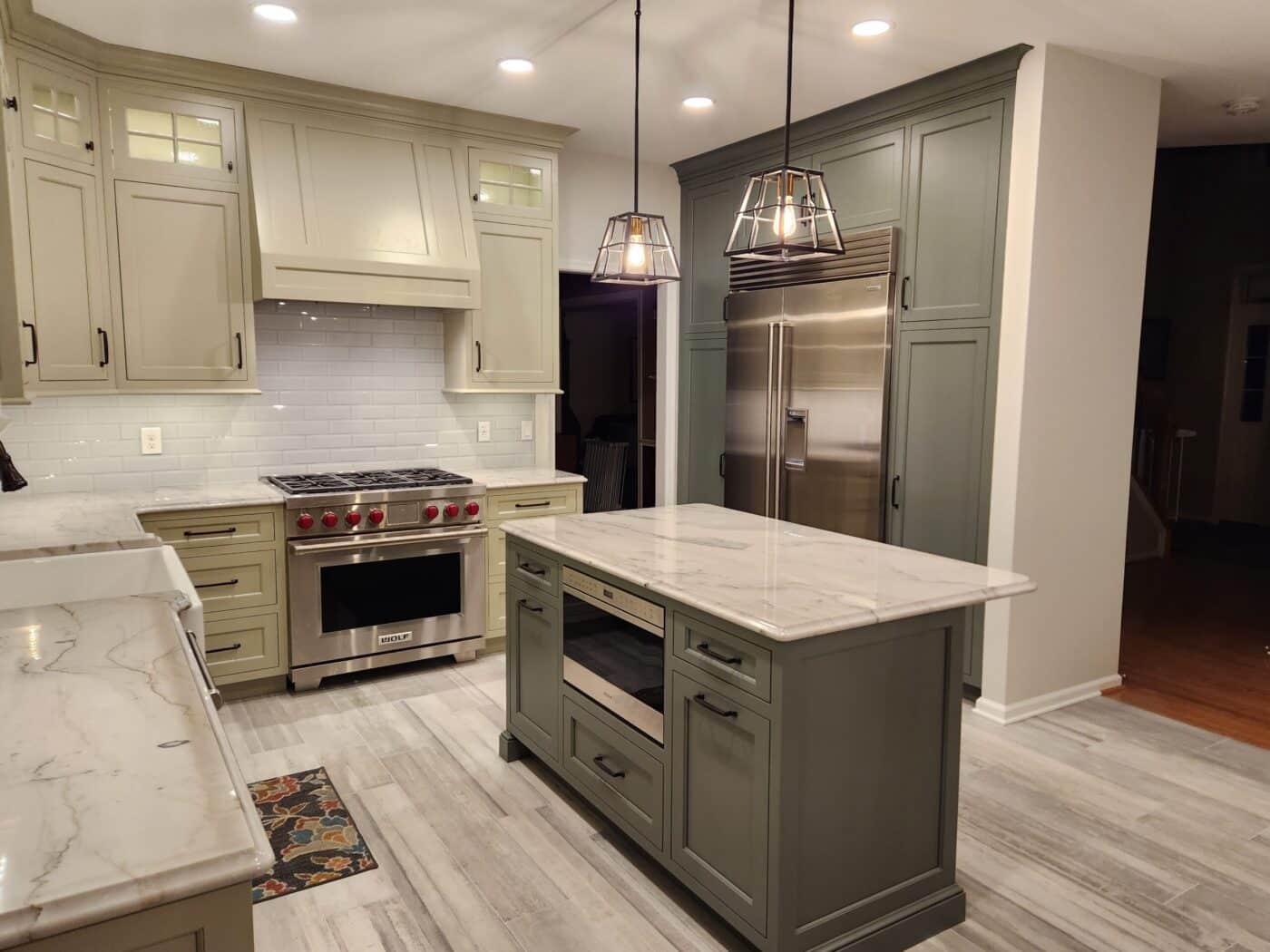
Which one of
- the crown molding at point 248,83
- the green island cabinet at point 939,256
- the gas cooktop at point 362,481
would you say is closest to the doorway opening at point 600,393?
the crown molding at point 248,83

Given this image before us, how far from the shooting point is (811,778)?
6.61ft

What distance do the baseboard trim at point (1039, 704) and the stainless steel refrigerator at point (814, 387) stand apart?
88 centimetres

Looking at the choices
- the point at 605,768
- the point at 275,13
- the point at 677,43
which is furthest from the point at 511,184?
the point at 605,768

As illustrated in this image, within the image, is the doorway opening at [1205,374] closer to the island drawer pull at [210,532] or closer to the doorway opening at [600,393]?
the doorway opening at [600,393]

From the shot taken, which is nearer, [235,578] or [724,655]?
[724,655]

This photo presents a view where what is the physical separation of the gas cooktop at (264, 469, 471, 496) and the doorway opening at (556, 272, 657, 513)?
3007mm

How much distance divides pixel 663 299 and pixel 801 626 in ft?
12.5

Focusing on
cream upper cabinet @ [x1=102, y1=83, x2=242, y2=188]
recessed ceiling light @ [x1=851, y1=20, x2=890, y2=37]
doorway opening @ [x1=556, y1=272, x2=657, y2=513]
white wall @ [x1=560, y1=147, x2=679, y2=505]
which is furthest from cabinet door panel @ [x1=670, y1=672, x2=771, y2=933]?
doorway opening @ [x1=556, y1=272, x2=657, y2=513]

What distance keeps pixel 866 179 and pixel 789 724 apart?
→ 120 inches

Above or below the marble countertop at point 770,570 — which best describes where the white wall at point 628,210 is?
above

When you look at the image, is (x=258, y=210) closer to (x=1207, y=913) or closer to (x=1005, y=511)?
(x=1005, y=511)

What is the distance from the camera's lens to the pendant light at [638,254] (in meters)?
2.76

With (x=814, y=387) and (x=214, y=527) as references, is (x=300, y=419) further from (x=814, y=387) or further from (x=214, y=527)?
(x=814, y=387)

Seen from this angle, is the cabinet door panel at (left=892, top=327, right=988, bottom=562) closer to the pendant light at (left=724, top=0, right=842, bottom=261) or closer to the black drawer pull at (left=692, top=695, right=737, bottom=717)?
the pendant light at (left=724, top=0, right=842, bottom=261)
